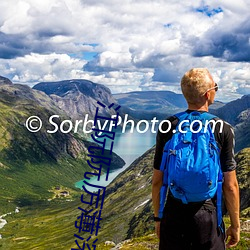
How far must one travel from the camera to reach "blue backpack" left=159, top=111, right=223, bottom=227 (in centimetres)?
953

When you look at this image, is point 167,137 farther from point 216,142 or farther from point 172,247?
point 172,247

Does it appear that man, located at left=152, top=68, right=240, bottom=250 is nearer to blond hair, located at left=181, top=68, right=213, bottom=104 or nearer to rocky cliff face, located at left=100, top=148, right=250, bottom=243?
blond hair, located at left=181, top=68, right=213, bottom=104

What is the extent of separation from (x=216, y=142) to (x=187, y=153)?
101cm

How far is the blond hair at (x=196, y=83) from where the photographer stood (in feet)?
33.8

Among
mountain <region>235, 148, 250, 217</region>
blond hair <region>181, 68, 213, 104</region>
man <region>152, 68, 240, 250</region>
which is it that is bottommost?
man <region>152, 68, 240, 250</region>

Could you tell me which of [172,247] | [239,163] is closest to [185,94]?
[172,247]

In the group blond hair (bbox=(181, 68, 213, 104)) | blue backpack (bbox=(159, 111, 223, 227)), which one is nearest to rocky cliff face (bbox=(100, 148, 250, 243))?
blue backpack (bbox=(159, 111, 223, 227))

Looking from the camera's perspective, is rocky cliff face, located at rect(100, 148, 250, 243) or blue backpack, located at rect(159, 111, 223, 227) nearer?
blue backpack, located at rect(159, 111, 223, 227)

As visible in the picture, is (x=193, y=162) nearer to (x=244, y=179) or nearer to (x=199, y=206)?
(x=199, y=206)

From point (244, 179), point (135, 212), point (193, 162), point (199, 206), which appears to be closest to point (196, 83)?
point (193, 162)

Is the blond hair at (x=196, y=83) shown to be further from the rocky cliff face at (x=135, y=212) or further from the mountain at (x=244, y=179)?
the mountain at (x=244, y=179)

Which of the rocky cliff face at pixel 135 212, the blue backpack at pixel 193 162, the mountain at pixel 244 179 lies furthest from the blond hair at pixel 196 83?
the mountain at pixel 244 179

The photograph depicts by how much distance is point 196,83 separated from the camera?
10.3 metres

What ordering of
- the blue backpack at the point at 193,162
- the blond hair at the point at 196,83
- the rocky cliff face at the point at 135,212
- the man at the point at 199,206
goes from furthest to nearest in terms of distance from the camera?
1. the rocky cliff face at the point at 135,212
2. the blond hair at the point at 196,83
3. the man at the point at 199,206
4. the blue backpack at the point at 193,162
